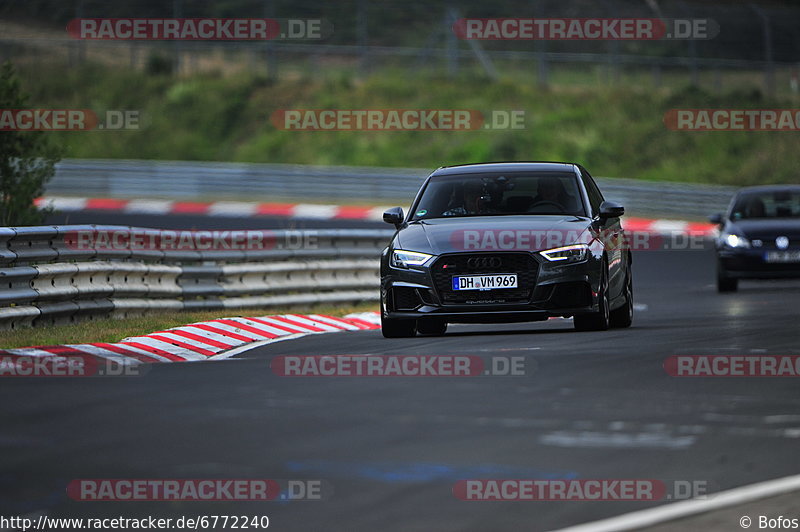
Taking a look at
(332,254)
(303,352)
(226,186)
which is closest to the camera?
(303,352)

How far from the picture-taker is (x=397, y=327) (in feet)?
47.3

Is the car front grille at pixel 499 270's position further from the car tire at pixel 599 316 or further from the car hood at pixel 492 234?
the car tire at pixel 599 316

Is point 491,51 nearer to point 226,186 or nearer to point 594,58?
point 594,58

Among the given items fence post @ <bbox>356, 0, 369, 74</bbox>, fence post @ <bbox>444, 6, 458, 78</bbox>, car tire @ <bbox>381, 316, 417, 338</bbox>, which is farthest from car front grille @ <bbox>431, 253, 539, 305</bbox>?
fence post @ <bbox>444, 6, 458, 78</bbox>

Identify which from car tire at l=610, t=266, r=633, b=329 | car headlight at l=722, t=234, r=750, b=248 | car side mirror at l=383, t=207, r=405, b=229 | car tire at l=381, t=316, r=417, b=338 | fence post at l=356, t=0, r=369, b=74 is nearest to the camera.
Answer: car tire at l=381, t=316, r=417, b=338

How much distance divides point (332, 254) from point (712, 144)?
2882 cm

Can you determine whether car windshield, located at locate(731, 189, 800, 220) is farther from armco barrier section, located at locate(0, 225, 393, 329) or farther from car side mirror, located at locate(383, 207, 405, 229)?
car side mirror, located at locate(383, 207, 405, 229)

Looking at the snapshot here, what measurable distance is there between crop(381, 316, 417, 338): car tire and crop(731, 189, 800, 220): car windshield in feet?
32.2

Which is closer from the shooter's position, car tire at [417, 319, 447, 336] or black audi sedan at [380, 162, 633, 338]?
black audi sedan at [380, 162, 633, 338]

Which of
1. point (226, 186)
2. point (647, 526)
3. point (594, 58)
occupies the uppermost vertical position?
point (594, 58)

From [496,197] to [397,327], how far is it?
1.59 m

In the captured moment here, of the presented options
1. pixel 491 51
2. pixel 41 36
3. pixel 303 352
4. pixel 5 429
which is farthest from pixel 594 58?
pixel 5 429

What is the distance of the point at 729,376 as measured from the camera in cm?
1114

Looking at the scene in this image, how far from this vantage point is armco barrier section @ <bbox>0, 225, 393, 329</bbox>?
1458cm
